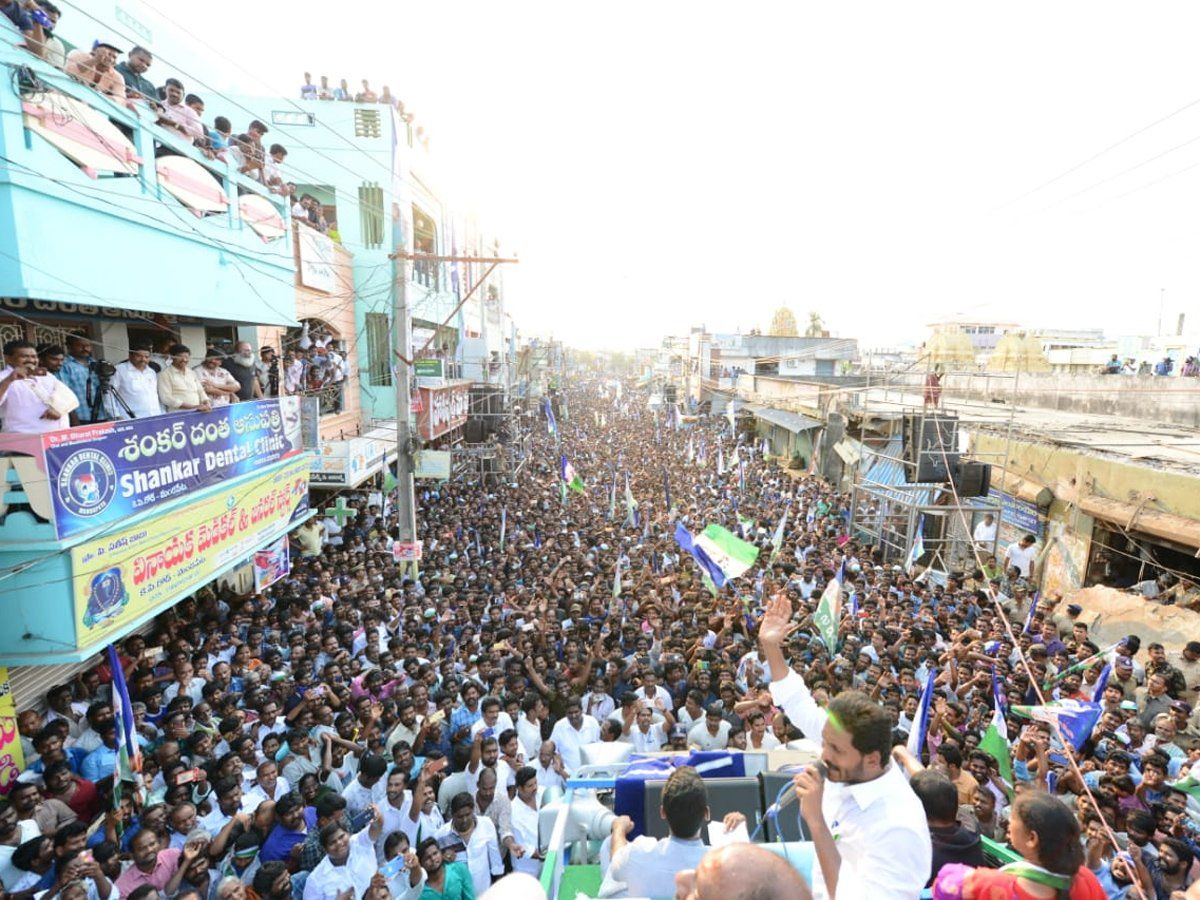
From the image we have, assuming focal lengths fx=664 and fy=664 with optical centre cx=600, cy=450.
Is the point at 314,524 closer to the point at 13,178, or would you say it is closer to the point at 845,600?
the point at 13,178

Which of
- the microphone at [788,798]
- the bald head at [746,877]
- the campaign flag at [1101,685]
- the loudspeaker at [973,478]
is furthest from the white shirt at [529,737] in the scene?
the loudspeaker at [973,478]

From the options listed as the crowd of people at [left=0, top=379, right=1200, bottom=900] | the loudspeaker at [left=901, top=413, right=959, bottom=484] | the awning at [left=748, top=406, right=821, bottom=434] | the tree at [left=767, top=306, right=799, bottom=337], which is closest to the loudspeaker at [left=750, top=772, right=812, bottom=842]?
the crowd of people at [left=0, top=379, right=1200, bottom=900]

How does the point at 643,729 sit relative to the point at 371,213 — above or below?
below

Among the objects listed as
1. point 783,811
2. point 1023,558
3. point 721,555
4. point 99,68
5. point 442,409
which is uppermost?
point 99,68

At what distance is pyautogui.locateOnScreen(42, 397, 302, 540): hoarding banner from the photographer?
16.9 feet

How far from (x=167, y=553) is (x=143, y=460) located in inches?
38.8

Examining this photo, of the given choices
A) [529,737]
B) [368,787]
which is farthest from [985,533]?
[368,787]

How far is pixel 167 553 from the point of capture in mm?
6422

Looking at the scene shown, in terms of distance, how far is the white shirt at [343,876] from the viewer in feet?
13.7

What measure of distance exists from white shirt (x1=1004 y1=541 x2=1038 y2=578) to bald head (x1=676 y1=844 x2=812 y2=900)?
12722 mm

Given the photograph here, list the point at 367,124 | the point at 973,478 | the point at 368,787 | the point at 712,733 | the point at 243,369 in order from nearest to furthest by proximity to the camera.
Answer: the point at 368,787, the point at 712,733, the point at 243,369, the point at 973,478, the point at 367,124

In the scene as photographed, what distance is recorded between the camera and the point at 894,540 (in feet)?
47.6

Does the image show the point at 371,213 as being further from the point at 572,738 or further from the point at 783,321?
the point at 783,321

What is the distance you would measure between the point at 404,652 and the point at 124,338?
19.2 ft
